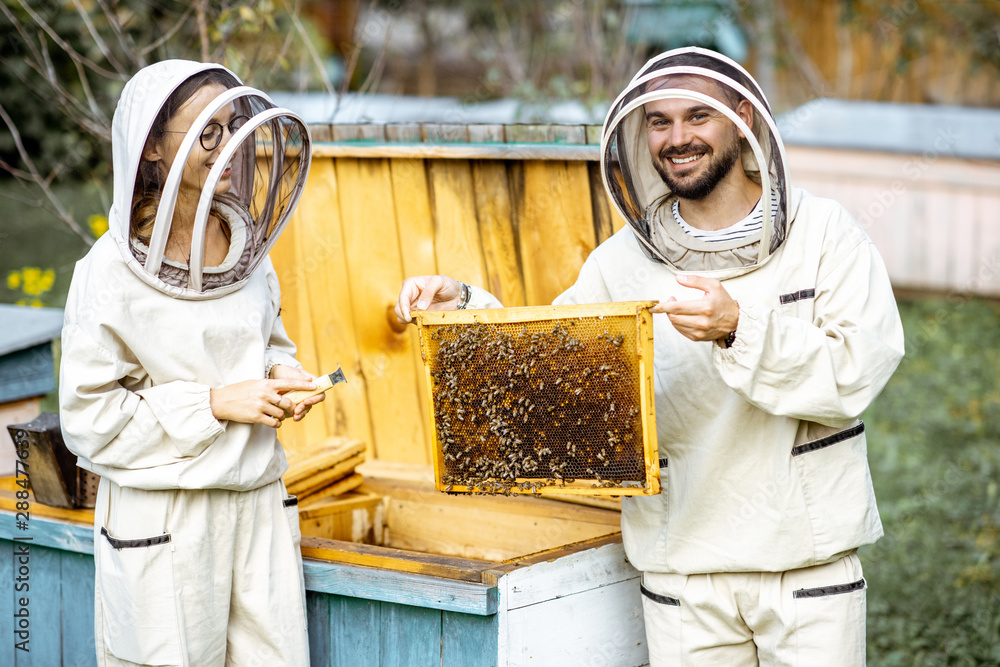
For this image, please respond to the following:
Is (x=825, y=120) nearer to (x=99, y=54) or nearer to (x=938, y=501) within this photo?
(x=938, y=501)

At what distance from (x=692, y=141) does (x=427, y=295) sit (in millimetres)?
918

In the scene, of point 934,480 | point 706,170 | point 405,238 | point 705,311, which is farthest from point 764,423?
point 934,480

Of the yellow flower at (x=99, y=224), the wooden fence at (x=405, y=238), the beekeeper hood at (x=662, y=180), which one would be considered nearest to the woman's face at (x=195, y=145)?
the beekeeper hood at (x=662, y=180)

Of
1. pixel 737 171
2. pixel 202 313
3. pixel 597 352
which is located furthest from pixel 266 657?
pixel 737 171

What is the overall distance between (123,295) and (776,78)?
1255 centimetres

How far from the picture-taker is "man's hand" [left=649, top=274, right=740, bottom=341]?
8.21ft

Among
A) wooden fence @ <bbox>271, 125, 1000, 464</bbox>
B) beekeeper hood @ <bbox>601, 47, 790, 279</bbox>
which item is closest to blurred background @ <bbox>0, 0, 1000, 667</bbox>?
wooden fence @ <bbox>271, 125, 1000, 464</bbox>

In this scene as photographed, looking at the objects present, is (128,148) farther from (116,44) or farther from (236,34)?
(116,44)

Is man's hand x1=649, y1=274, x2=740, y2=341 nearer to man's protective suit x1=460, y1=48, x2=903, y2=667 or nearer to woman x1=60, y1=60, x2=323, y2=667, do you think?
man's protective suit x1=460, y1=48, x2=903, y2=667

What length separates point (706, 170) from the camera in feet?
9.19

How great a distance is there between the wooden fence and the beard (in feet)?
3.79

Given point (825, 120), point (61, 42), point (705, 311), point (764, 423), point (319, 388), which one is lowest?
point (764, 423)

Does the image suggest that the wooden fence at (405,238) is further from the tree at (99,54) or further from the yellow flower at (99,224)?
the yellow flower at (99,224)

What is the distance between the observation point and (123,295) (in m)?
2.67
